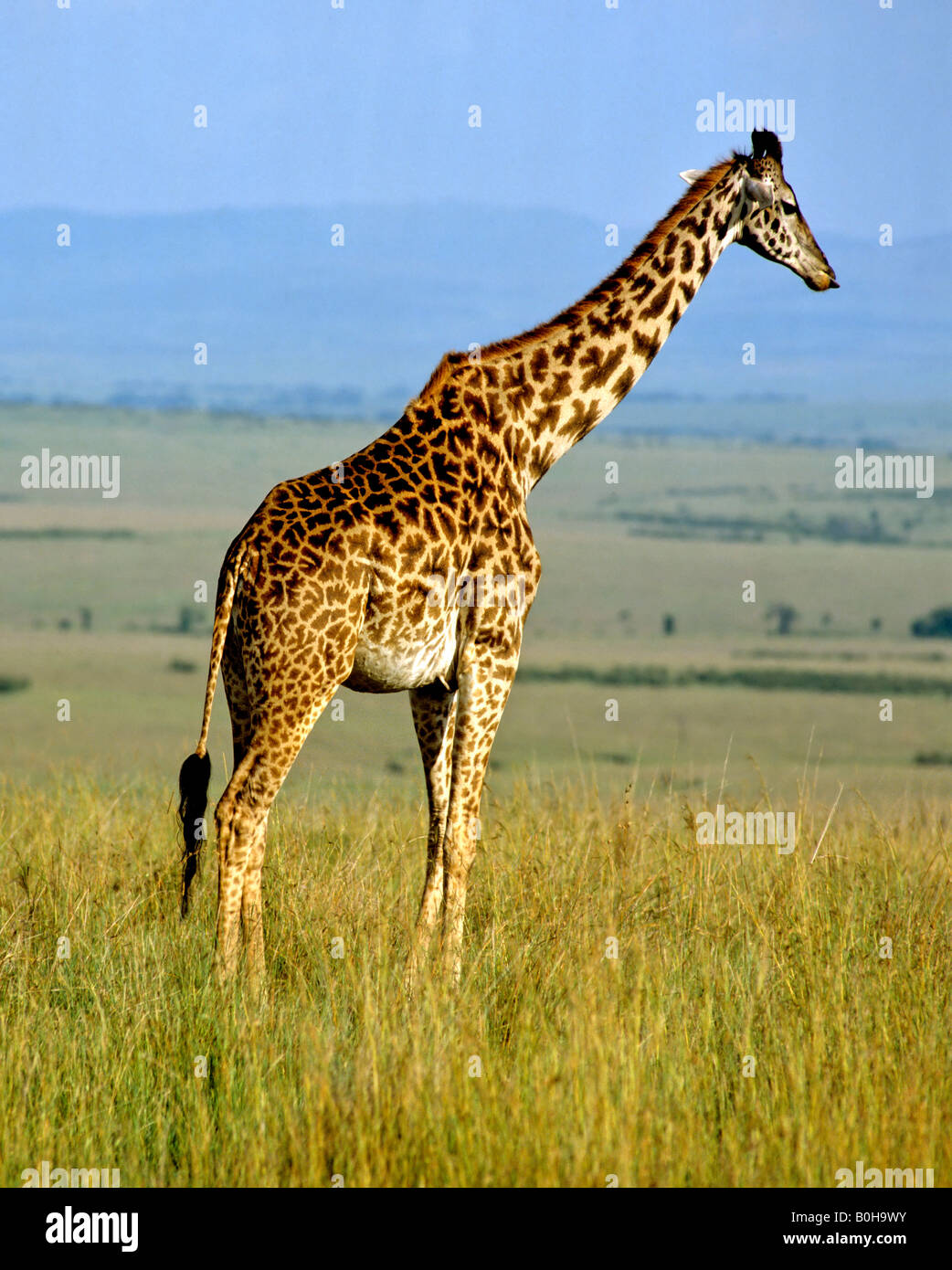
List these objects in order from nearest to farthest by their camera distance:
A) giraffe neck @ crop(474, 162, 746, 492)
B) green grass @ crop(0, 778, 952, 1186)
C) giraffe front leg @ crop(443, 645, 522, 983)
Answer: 1. green grass @ crop(0, 778, 952, 1186)
2. giraffe front leg @ crop(443, 645, 522, 983)
3. giraffe neck @ crop(474, 162, 746, 492)

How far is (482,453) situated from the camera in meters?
7.96

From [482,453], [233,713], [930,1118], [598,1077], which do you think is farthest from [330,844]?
[930,1118]

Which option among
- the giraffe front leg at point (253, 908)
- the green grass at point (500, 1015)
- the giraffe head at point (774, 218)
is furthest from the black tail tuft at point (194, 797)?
the giraffe head at point (774, 218)

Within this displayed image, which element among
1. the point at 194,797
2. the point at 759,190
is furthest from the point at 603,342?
the point at 194,797

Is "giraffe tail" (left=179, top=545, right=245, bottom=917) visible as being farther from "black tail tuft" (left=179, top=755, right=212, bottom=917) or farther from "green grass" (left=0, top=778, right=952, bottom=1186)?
"green grass" (left=0, top=778, right=952, bottom=1186)

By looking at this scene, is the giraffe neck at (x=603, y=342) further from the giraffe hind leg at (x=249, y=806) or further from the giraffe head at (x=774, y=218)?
the giraffe hind leg at (x=249, y=806)

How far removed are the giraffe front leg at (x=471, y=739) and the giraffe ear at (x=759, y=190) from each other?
3288 millimetres

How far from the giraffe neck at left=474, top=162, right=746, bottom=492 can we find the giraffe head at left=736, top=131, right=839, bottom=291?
79mm

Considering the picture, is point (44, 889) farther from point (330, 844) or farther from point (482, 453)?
point (482, 453)

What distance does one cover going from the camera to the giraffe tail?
7.08 m

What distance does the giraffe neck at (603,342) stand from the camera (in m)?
8.31

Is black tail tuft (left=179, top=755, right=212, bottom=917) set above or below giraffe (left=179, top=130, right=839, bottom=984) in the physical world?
below

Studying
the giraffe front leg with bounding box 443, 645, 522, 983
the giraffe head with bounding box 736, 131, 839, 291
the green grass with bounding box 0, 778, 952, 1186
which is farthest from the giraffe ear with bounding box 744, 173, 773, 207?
the green grass with bounding box 0, 778, 952, 1186

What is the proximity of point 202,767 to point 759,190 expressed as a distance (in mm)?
4902
